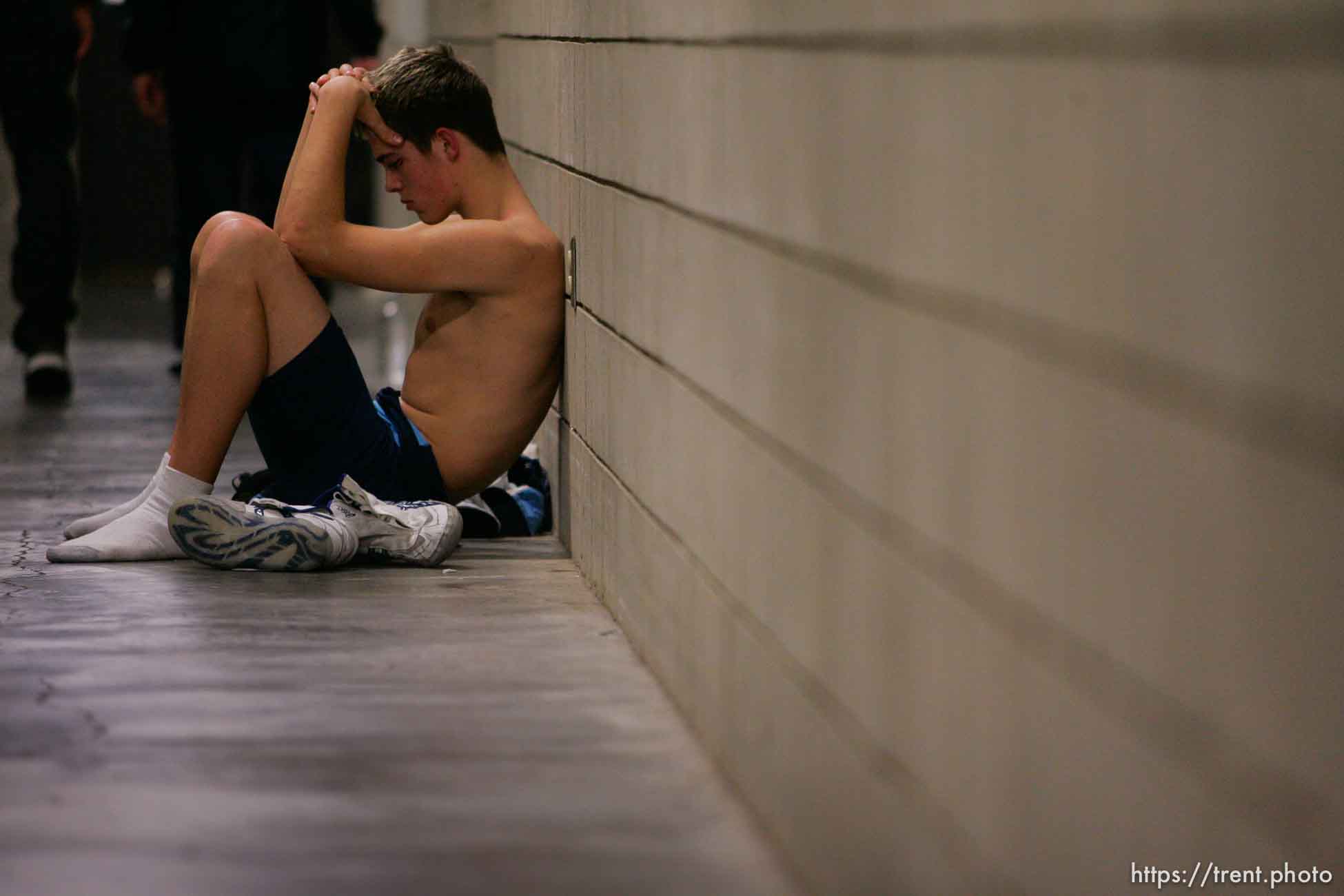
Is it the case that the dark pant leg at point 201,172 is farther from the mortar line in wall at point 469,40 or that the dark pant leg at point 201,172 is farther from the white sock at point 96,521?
the white sock at point 96,521

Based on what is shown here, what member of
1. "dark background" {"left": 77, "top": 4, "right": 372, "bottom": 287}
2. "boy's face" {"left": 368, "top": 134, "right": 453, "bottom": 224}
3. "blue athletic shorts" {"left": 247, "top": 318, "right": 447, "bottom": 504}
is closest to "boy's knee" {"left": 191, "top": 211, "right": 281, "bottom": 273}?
"blue athletic shorts" {"left": 247, "top": 318, "right": 447, "bottom": 504}

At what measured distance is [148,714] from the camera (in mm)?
2379

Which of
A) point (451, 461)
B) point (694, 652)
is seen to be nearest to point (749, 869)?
point (694, 652)

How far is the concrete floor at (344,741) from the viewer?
6.12 ft

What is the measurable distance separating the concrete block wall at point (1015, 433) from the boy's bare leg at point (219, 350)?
1.14m

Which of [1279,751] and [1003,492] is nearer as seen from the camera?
[1279,751]

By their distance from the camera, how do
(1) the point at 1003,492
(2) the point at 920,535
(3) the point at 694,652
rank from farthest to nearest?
(3) the point at 694,652
(2) the point at 920,535
(1) the point at 1003,492

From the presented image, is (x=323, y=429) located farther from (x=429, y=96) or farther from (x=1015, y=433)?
(x=1015, y=433)

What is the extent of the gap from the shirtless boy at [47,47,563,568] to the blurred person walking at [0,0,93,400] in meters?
2.14

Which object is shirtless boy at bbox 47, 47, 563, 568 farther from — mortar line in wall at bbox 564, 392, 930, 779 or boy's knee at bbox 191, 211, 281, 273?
mortar line in wall at bbox 564, 392, 930, 779

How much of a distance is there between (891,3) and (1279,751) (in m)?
0.76

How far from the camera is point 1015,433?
1293 millimetres

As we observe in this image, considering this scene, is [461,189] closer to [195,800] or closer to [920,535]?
[195,800]

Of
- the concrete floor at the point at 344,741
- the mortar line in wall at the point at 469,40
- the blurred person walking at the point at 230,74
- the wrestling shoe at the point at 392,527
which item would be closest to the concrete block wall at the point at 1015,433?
the concrete floor at the point at 344,741
